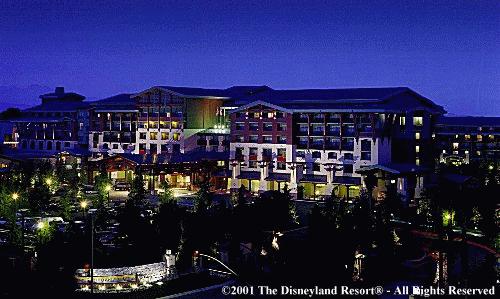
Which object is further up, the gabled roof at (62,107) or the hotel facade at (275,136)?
the gabled roof at (62,107)

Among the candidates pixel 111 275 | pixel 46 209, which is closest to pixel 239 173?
pixel 46 209

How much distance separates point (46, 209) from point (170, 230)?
15.4 meters

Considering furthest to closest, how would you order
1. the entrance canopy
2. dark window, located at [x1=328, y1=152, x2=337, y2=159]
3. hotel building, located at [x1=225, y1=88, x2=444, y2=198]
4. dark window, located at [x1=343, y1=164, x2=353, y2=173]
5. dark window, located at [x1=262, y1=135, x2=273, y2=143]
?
dark window, located at [x1=262, y1=135, x2=273, y2=143]
dark window, located at [x1=328, y1=152, x2=337, y2=159]
dark window, located at [x1=343, y1=164, x2=353, y2=173]
hotel building, located at [x1=225, y1=88, x2=444, y2=198]
the entrance canopy

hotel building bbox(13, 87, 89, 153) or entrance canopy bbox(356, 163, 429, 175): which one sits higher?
hotel building bbox(13, 87, 89, 153)

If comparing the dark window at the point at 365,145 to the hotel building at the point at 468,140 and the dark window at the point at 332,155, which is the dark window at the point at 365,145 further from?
the hotel building at the point at 468,140

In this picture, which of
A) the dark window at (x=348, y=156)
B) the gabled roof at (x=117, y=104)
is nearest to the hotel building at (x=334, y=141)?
the dark window at (x=348, y=156)

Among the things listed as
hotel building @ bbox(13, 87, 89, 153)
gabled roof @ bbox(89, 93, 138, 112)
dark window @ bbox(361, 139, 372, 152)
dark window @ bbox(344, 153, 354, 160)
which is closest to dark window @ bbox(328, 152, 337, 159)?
dark window @ bbox(344, 153, 354, 160)

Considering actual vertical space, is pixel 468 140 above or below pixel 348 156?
above

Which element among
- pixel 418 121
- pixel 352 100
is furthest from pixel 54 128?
pixel 418 121

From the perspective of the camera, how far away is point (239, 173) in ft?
167

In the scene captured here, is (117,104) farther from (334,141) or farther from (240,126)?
(334,141)

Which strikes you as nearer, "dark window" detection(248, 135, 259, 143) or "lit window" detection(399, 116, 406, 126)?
"lit window" detection(399, 116, 406, 126)

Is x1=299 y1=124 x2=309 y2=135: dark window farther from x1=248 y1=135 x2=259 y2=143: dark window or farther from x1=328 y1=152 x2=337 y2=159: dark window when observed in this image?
x1=248 y1=135 x2=259 y2=143: dark window

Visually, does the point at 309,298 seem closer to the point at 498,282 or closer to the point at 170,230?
the point at 498,282
